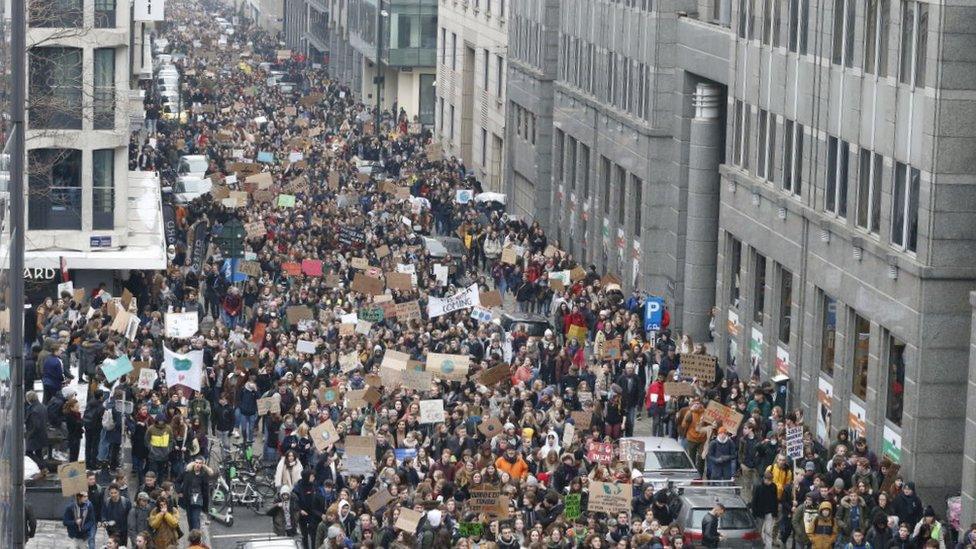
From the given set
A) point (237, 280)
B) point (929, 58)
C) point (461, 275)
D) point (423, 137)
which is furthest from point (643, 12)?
point (423, 137)

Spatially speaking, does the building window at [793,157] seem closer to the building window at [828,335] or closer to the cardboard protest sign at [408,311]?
the building window at [828,335]

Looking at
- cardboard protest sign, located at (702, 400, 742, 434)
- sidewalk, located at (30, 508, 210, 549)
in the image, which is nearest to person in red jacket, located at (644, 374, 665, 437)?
cardboard protest sign, located at (702, 400, 742, 434)

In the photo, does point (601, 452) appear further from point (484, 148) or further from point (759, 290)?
point (484, 148)

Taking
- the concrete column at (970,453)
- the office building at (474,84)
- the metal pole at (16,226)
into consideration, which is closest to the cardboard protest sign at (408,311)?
the concrete column at (970,453)

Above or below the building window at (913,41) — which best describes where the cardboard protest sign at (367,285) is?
below

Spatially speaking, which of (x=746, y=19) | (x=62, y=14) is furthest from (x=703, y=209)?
(x=62, y=14)

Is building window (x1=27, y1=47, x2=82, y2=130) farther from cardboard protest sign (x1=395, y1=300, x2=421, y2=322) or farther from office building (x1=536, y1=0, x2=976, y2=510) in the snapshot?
office building (x1=536, y1=0, x2=976, y2=510)
